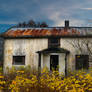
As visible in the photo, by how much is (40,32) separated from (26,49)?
2328 millimetres

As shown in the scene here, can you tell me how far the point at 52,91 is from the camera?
24.7 feet

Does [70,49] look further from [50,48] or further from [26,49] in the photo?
[26,49]

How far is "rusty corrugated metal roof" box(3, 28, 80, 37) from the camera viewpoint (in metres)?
17.2

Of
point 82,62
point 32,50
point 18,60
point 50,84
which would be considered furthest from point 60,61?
point 50,84

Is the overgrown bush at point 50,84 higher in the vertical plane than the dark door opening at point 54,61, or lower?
lower

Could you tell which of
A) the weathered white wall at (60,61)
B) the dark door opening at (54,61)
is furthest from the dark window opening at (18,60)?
the dark door opening at (54,61)

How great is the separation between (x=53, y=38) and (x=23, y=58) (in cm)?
376

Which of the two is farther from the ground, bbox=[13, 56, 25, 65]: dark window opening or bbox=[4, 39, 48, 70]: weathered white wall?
bbox=[4, 39, 48, 70]: weathered white wall

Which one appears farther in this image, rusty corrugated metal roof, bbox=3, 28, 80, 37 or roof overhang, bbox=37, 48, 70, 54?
rusty corrugated metal roof, bbox=3, 28, 80, 37

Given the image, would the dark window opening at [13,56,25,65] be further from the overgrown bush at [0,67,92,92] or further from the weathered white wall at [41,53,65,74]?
the overgrown bush at [0,67,92,92]

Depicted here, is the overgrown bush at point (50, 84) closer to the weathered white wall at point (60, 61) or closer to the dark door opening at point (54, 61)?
the weathered white wall at point (60, 61)

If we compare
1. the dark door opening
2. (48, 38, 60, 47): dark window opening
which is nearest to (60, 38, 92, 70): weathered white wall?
(48, 38, 60, 47): dark window opening

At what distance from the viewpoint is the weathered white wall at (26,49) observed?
1716cm

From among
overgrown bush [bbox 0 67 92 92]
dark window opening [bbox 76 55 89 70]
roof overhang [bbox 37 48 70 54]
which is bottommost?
overgrown bush [bbox 0 67 92 92]
